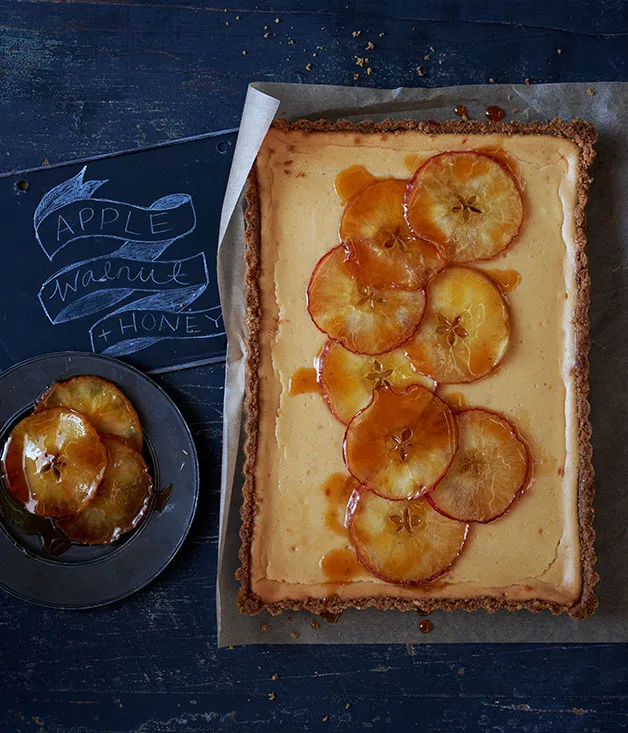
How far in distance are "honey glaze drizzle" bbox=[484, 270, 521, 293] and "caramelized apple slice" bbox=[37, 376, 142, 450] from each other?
4.19 feet

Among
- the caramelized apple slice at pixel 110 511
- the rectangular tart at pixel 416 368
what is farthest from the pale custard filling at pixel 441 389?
the caramelized apple slice at pixel 110 511

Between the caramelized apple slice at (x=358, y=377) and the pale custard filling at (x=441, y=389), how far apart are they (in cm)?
6

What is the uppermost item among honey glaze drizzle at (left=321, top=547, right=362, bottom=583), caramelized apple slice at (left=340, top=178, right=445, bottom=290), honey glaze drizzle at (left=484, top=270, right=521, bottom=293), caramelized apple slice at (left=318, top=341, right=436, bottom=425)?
caramelized apple slice at (left=340, top=178, right=445, bottom=290)

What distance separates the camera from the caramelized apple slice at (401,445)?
2.23 meters

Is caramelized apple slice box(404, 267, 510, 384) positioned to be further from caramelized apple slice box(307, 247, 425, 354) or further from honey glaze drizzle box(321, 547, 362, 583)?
honey glaze drizzle box(321, 547, 362, 583)

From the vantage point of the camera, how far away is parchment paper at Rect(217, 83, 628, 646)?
7.70 feet

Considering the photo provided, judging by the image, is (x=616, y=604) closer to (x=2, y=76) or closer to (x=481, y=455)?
(x=481, y=455)

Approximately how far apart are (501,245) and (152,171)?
1.21 meters

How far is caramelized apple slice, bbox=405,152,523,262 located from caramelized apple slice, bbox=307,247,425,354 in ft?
0.74

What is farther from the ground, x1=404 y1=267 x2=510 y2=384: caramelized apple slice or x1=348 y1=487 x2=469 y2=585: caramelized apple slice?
x1=404 y1=267 x2=510 y2=384: caramelized apple slice

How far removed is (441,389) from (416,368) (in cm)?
11

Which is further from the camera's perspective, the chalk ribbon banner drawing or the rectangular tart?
the chalk ribbon banner drawing

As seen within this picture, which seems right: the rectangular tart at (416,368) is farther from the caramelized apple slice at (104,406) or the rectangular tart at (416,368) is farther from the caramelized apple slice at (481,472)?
Result: the caramelized apple slice at (104,406)

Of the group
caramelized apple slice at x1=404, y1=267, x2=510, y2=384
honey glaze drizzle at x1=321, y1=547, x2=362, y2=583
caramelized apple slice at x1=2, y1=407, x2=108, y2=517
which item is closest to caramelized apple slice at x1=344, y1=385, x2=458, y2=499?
caramelized apple slice at x1=404, y1=267, x2=510, y2=384
